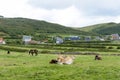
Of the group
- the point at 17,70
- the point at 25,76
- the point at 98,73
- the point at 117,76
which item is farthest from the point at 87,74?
the point at 17,70

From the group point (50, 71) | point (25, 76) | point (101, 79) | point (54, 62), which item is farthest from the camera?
point (54, 62)

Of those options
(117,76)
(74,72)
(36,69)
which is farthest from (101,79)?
(36,69)

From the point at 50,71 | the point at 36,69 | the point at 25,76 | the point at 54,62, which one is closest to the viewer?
the point at 25,76

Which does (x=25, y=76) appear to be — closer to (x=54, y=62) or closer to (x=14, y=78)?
(x=14, y=78)

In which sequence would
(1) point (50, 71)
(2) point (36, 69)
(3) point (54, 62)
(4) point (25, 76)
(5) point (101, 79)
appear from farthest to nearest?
(3) point (54, 62) → (2) point (36, 69) → (1) point (50, 71) → (4) point (25, 76) → (5) point (101, 79)

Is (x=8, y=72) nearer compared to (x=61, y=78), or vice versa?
(x=61, y=78)

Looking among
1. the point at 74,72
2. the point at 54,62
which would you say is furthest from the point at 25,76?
the point at 54,62

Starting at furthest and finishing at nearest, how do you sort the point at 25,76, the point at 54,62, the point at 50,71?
the point at 54,62
the point at 50,71
the point at 25,76

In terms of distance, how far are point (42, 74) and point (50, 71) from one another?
4.47ft

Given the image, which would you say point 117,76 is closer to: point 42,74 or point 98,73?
point 98,73

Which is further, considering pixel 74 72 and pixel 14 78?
pixel 74 72

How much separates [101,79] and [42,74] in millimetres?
5407

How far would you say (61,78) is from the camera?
24094 millimetres

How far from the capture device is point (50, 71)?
27.2 metres
